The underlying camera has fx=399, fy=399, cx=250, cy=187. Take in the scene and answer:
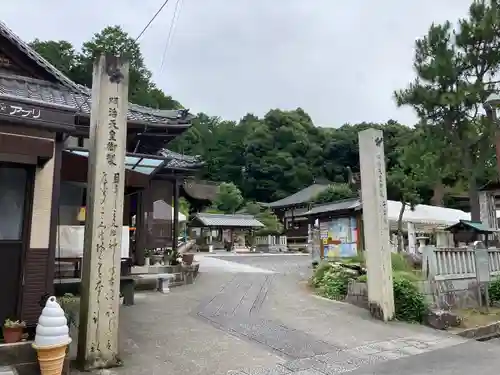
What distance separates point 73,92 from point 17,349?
6252mm

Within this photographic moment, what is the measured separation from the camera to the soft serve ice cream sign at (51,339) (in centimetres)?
440

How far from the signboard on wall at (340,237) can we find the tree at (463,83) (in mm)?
7444

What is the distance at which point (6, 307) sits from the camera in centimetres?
523

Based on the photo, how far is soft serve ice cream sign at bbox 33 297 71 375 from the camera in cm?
440

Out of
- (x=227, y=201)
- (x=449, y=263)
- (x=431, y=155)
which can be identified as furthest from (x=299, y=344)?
(x=227, y=201)

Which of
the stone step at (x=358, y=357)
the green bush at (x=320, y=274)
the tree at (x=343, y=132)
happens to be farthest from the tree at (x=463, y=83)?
the stone step at (x=358, y=357)

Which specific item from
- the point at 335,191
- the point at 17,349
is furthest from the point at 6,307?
the point at 335,191

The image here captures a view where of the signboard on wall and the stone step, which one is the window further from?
the signboard on wall

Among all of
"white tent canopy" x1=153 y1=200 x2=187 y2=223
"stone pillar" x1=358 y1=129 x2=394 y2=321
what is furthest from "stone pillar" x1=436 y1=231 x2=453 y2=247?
"white tent canopy" x1=153 y1=200 x2=187 y2=223

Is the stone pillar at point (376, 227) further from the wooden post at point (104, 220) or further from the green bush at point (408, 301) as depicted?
the wooden post at point (104, 220)

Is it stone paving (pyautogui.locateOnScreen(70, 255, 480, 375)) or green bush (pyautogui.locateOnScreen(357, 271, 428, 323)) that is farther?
green bush (pyautogui.locateOnScreen(357, 271, 428, 323))

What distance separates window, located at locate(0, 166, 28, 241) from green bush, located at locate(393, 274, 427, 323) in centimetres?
787

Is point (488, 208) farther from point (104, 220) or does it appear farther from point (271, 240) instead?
point (104, 220)

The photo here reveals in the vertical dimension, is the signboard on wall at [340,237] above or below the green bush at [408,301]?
above
